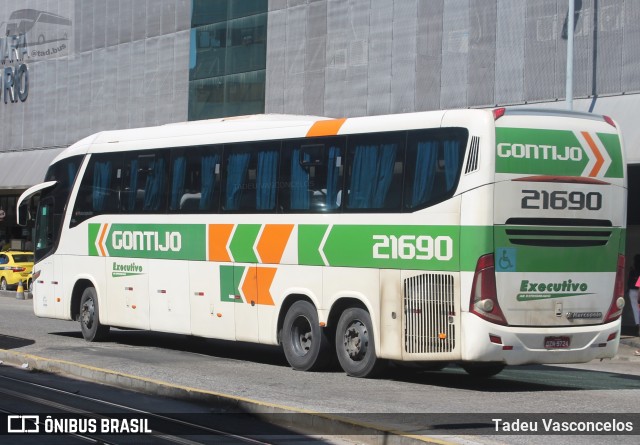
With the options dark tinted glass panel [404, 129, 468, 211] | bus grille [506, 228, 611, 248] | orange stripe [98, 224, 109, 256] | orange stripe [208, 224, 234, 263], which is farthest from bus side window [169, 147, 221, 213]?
bus grille [506, 228, 611, 248]

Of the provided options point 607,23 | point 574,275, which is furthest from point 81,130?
point 574,275

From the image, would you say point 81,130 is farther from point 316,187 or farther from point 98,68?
point 316,187

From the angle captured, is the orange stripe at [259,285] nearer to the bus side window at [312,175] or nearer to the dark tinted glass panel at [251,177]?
the dark tinted glass panel at [251,177]

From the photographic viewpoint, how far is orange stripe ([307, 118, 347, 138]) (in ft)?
55.0

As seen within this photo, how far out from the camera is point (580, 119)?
15.2 m

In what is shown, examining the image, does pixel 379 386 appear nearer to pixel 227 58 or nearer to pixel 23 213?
pixel 23 213

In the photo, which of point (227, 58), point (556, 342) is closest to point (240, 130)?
point (556, 342)

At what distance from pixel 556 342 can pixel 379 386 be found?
2.29 m

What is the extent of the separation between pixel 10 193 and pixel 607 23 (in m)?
35.0

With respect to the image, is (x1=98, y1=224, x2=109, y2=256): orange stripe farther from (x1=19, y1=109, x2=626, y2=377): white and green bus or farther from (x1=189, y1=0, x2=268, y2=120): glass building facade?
(x1=189, y1=0, x2=268, y2=120): glass building facade

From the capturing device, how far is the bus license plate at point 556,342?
14.7 meters

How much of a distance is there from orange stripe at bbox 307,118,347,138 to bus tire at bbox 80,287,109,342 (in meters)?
6.38

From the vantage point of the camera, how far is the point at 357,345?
16.2 m

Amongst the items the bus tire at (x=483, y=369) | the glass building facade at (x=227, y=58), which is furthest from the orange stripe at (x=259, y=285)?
the glass building facade at (x=227, y=58)
